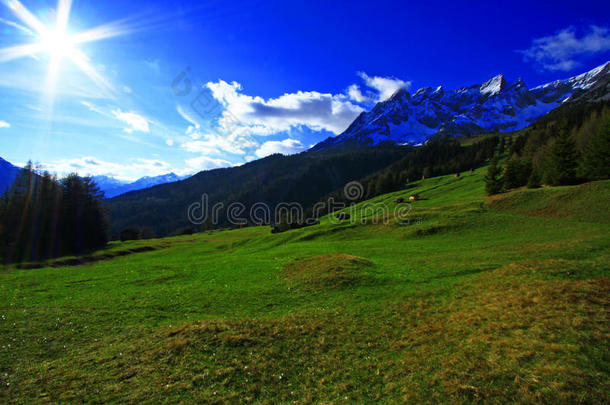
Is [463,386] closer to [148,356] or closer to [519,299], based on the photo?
[519,299]

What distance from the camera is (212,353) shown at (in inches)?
436

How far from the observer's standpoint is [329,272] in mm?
22594

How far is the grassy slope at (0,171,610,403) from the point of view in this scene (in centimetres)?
877

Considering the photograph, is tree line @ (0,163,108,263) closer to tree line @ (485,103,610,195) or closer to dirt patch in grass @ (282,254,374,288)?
dirt patch in grass @ (282,254,374,288)

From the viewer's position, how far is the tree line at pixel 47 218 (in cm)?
5169

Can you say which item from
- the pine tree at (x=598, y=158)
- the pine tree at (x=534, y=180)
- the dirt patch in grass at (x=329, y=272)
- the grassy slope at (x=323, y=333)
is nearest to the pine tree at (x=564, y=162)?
the pine tree at (x=598, y=158)

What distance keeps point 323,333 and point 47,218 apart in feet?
238

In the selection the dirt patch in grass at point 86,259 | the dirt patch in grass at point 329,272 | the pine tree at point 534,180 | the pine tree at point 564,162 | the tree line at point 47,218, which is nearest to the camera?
the dirt patch in grass at point 329,272

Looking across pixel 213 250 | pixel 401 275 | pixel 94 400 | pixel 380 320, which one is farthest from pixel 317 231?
pixel 94 400

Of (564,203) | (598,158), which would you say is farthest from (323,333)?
(598,158)

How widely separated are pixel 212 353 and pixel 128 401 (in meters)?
3.31

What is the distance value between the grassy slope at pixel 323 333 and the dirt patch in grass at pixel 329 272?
0.17 metres

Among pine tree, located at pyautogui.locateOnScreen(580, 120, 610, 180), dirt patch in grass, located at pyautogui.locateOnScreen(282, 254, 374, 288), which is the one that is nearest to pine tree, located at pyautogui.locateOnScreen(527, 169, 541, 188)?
pine tree, located at pyautogui.locateOnScreen(580, 120, 610, 180)

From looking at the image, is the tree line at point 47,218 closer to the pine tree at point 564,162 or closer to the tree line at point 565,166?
the tree line at point 565,166
